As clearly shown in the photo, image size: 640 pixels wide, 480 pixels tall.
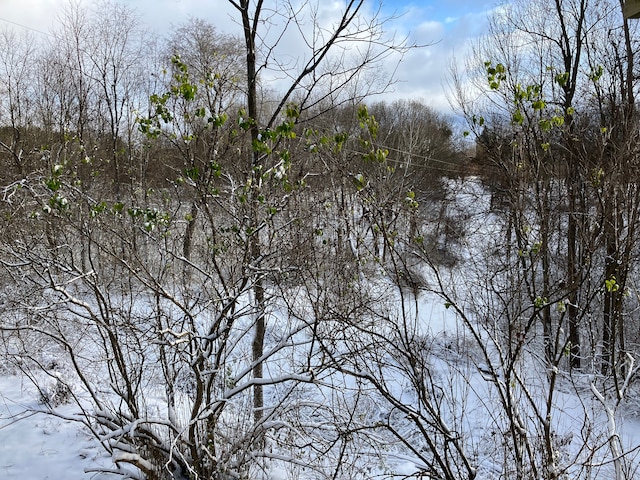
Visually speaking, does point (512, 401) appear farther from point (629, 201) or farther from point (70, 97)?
point (70, 97)

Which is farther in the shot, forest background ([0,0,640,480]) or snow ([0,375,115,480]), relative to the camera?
snow ([0,375,115,480])

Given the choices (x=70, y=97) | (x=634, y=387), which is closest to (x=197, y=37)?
(x=70, y=97)

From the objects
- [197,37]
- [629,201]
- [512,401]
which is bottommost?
[512,401]

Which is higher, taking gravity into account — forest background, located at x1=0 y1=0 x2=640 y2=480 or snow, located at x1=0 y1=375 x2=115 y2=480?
forest background, located at x1=0 y1=0 x2=640 y2=480

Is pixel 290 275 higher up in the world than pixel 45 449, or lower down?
higher up

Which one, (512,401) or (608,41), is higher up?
(608,41)

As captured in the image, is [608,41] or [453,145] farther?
[453,145]

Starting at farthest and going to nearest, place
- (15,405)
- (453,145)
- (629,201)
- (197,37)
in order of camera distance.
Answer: (453,145)
(197,37)
(15,405)
(629,201)

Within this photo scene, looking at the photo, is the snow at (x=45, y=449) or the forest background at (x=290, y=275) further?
the snow at (x=45, y=449)

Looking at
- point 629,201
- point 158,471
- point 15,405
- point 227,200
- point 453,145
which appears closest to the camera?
point 629,201

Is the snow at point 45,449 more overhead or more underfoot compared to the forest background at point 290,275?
more underfoot

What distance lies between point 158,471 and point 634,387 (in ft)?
26.8

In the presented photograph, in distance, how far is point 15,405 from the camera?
18.5ft

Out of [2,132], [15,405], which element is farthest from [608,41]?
[2,132]
